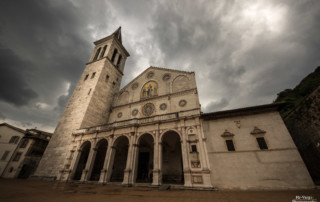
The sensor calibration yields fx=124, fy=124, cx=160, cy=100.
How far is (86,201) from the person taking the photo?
555 centimetres

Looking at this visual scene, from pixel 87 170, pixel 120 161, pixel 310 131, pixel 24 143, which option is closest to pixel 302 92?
pixel 310 131

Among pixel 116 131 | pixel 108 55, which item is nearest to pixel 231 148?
pixel 116 131

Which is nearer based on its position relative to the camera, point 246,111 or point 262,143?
point 262,143

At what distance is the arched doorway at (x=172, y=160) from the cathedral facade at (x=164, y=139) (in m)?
0.10

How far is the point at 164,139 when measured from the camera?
14.4 m

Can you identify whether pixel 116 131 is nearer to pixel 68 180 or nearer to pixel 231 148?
pixel 68 180

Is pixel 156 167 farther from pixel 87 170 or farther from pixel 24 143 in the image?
pixel 24 143

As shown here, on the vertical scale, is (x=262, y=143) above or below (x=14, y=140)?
below

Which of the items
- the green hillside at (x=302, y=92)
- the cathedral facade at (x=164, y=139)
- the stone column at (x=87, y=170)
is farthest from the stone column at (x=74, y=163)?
the green hillside at (x=302, y=92)

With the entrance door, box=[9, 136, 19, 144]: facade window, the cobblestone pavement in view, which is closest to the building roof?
the cobblestone pavement

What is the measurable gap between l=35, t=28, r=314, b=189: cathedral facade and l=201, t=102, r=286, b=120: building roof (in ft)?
0.24

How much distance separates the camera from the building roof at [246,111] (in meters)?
10.9

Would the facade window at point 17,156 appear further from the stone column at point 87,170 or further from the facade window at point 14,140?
the stone column at point 87,170

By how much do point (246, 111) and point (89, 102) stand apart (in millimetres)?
20505
